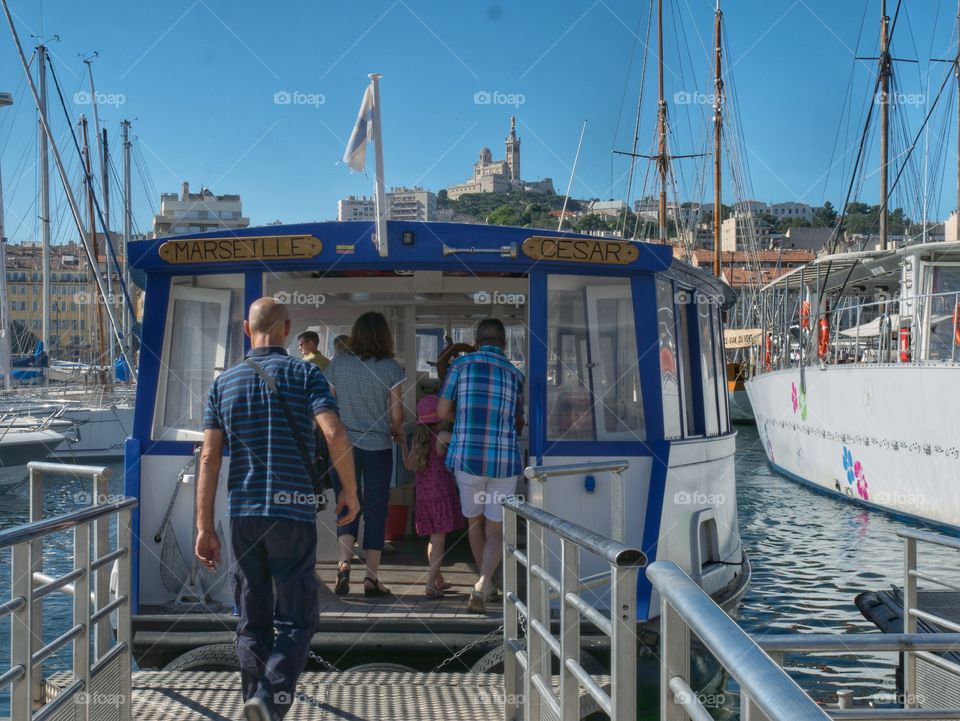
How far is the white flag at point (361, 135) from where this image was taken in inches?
260

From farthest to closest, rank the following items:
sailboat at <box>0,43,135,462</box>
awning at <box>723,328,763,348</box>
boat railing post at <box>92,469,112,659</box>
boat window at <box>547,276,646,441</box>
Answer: awning at <box>723,328,763,348</box>
sailboat at <box>0,43,135,462</box>
boat window at <box>547,276,646,441</box>
boat railing post at <box>92,469,112,659</box>

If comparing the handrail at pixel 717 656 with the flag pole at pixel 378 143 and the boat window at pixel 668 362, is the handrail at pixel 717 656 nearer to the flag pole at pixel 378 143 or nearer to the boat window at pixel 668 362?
the flag pole at pixel 378 143

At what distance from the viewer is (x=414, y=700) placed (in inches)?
226

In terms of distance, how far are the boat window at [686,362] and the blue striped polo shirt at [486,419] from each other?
1629 mm

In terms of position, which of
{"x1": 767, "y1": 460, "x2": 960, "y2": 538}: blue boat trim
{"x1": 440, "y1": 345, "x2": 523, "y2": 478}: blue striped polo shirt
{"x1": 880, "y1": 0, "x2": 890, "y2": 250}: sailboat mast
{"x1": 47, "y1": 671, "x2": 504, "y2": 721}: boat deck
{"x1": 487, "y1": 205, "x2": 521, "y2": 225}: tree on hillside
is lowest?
{"x1": 767, "y1": 460, "x2": 960, "y2": 538}: blue boat trim

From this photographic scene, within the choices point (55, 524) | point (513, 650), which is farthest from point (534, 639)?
point (55, 524)

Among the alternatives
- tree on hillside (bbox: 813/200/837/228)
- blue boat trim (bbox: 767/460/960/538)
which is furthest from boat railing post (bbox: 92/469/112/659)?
tree on hillside (bbox: 813/200/837/228)

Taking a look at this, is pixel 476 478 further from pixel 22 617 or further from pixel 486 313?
pixel 486 313

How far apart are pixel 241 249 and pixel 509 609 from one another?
9.26 ft

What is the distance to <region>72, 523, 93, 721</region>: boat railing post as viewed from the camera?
15.9 ft

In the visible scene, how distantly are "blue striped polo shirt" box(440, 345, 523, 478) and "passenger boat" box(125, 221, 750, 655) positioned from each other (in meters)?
0.24

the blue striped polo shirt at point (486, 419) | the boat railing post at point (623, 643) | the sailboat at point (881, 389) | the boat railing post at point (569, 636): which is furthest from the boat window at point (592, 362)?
the sailboat at point (881, 389)

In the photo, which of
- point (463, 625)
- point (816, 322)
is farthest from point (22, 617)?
point (816, 322)

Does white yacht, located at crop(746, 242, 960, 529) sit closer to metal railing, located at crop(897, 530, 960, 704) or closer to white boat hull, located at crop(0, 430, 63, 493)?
metal railing, located at crop(897, 530, 960, 704)
